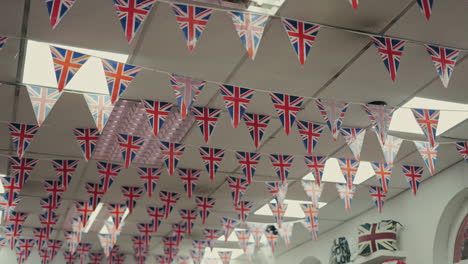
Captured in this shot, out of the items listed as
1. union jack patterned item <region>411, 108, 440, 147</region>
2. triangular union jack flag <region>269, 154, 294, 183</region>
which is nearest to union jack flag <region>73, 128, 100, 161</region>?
triangular union jack flag <region>269, 154, 294, 183</region>

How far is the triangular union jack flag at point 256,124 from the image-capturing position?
212 inches

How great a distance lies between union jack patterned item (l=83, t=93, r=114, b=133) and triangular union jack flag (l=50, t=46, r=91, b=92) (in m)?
0.65

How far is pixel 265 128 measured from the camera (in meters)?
5.48

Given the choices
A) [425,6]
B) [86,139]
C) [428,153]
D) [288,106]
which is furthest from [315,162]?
[425,6]

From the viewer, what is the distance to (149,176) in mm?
6715

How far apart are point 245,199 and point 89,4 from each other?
15.6 ft

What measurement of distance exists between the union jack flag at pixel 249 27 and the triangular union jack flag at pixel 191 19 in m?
0.18

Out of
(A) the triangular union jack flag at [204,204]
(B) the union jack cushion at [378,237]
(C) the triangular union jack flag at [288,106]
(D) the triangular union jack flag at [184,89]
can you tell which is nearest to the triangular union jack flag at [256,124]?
(C) the triangular union jack flag at [288,106]

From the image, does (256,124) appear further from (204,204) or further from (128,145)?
(204,204)

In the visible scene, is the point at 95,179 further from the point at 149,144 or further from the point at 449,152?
the point at 449,152

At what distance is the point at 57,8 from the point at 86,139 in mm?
2450

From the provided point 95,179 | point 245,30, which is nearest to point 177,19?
point 245,30

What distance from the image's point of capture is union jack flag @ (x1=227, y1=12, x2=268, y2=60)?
3770mm

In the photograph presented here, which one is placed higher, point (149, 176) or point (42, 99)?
point (149, 176)
